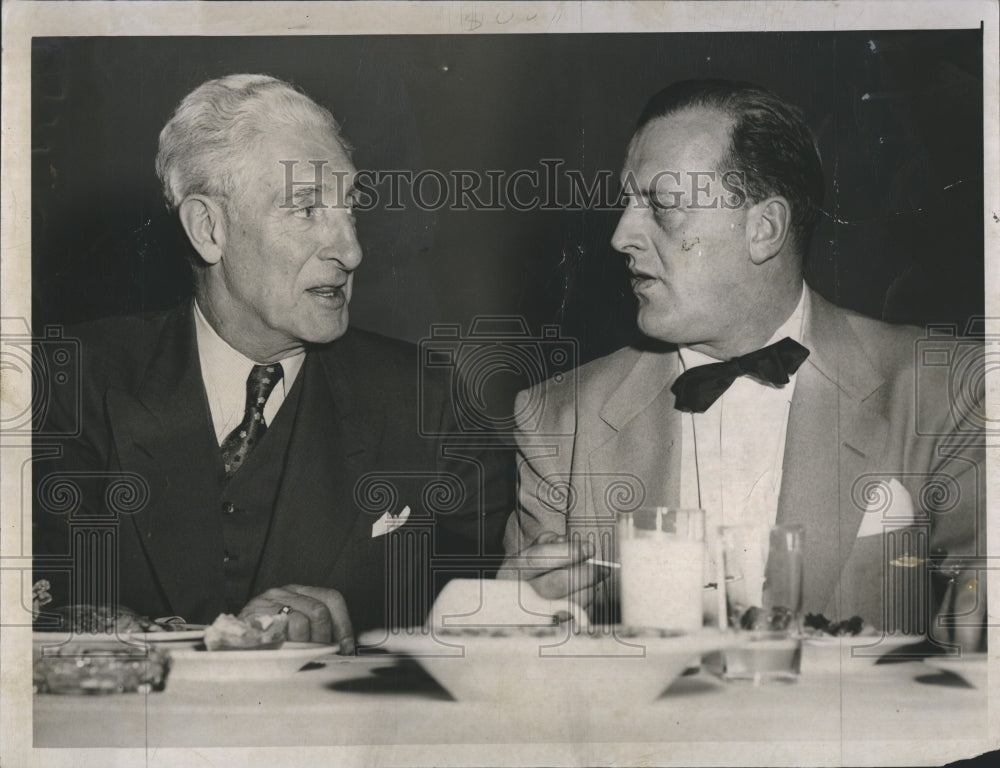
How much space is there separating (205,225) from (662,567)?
1949 mm

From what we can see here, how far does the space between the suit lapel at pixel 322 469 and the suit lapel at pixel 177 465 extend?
21 centimetres

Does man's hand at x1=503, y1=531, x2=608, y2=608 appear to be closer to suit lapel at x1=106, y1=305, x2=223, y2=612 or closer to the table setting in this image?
the table setting

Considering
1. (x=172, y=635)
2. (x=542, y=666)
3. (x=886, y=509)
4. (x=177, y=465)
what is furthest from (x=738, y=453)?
(x=172, y=635)

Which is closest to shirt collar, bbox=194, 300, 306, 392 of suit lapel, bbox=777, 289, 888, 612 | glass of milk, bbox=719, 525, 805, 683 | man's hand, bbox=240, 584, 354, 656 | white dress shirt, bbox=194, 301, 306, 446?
white dress shirt, bbox=194, 301, 306, 446

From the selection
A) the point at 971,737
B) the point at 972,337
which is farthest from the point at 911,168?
the point at 971,737

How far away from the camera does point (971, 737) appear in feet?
13.1

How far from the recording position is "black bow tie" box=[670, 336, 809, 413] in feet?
12.8

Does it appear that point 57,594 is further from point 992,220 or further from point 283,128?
point 992,220

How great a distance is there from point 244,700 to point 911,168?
2.96 metres

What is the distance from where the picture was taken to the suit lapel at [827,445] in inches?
153

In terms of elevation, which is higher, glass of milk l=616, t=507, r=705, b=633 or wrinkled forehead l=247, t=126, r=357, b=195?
wrinkled forehead l=247, t=126, r=357, b=195

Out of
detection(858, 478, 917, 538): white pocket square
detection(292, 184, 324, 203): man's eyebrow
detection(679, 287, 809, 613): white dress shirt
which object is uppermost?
detection(292, 184, 324, 203): man's eyebrow

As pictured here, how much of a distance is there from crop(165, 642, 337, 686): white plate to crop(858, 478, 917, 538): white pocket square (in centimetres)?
189

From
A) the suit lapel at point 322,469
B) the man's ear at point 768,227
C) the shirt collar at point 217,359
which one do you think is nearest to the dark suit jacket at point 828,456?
the man's ear at point 768,227
